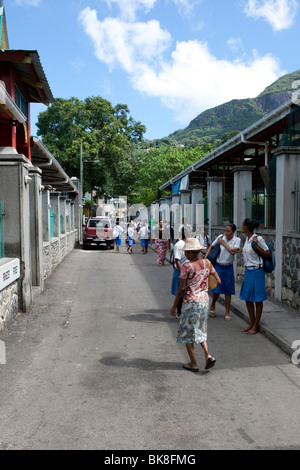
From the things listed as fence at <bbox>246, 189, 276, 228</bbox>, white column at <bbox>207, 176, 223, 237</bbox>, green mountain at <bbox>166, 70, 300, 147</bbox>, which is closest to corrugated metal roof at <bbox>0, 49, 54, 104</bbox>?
white column at <bbox>207, 176, 223, 237</bbox>

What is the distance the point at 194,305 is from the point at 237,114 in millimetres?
159480

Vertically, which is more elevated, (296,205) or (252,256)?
(296,205)

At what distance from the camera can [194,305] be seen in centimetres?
518

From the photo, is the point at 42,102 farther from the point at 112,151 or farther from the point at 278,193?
the point at 112,151

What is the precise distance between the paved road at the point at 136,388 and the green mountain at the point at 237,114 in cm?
12756

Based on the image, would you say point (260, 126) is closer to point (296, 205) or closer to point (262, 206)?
point (262, 206)

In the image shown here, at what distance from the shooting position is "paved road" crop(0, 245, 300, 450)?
11.9 feet

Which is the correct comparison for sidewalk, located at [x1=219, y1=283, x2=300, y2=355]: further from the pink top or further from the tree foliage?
the tree foliage

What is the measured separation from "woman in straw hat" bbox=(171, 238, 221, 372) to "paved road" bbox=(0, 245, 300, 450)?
33 cm

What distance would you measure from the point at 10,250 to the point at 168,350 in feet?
12.7

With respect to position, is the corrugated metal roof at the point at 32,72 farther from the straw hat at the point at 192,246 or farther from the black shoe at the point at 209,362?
the black shoe at the point at 209,362

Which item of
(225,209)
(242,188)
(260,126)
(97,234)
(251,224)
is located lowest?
(97,234)

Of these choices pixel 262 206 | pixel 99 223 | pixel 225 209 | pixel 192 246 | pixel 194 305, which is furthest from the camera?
pixel 99 223

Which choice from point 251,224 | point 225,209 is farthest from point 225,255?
point 225,209
